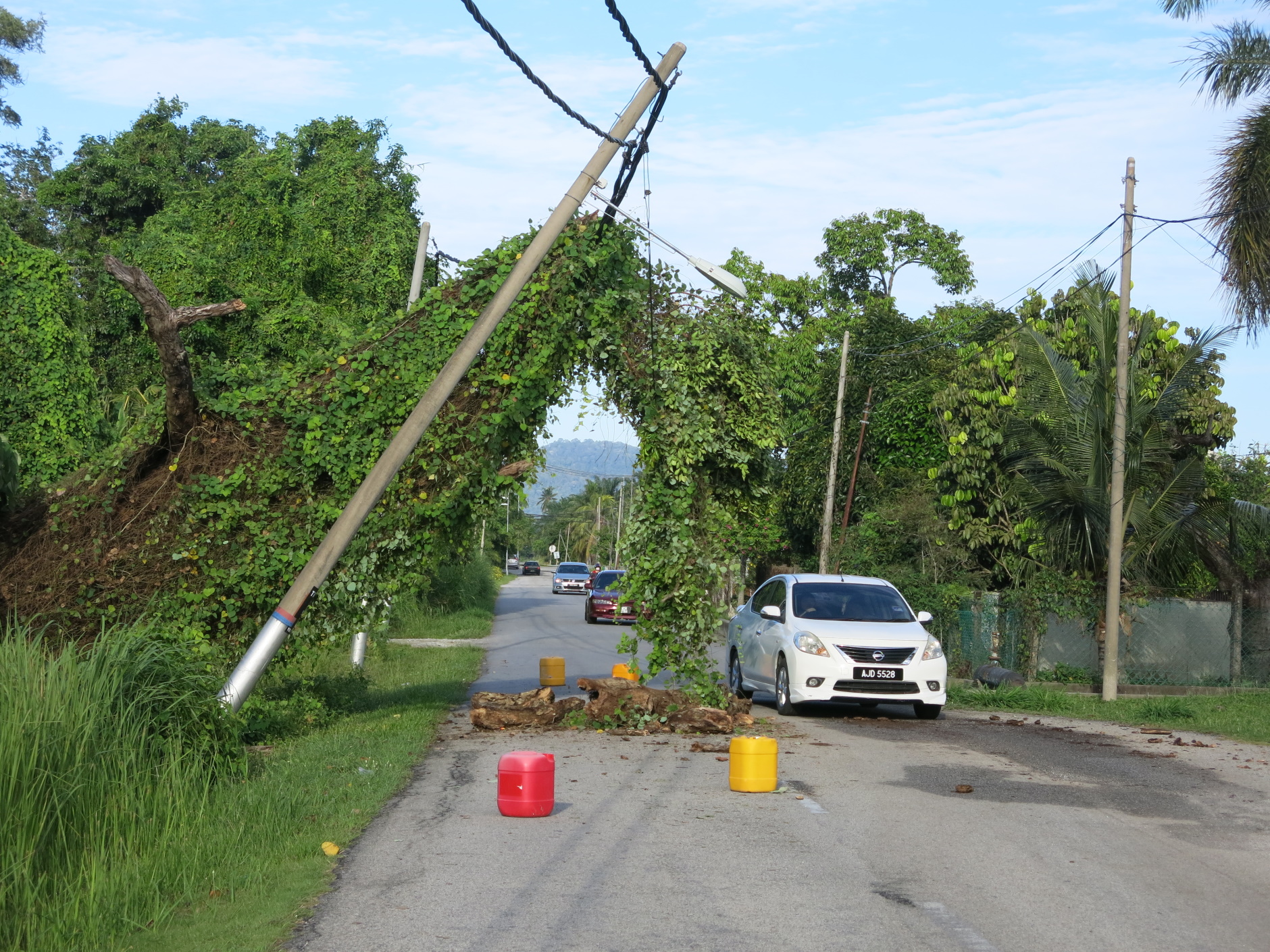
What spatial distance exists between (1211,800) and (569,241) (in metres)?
7.98

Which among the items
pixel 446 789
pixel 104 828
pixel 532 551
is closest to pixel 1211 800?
pixel 446 789

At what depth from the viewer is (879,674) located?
1402 cm

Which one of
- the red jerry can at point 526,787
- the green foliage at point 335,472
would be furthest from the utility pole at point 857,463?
the red jerry can at point 526,787

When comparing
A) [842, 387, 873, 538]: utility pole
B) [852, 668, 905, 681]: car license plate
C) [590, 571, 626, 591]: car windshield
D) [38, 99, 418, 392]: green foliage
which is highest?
[38, 99, 418, 392]: green foliage

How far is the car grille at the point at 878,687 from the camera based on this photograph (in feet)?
45.8

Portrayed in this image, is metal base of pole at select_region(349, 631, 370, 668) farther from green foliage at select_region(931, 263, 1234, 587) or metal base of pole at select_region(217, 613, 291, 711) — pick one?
green foliage at select_region(931, 263, 1234, 587)

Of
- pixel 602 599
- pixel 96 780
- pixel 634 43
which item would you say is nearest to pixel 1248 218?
pixel 634 43

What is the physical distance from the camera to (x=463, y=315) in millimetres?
12711

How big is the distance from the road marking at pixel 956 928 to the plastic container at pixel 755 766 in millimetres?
3366

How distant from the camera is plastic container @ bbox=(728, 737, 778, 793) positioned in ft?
31.1

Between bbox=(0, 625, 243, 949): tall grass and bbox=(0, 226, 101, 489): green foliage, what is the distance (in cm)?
1133

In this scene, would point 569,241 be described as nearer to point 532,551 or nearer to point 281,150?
point 281,150

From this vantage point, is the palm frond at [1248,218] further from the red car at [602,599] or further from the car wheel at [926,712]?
the red car at [602,599]

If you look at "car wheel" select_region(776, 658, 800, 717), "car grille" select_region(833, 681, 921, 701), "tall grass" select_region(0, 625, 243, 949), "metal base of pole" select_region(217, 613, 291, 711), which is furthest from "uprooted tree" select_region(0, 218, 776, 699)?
"tall grass" select_region(0, 625, 243, 949)
